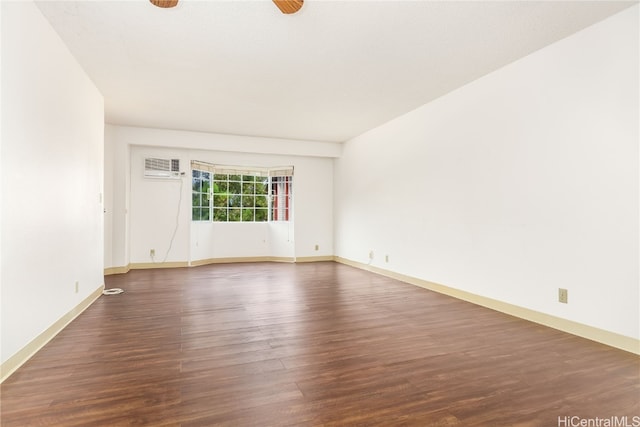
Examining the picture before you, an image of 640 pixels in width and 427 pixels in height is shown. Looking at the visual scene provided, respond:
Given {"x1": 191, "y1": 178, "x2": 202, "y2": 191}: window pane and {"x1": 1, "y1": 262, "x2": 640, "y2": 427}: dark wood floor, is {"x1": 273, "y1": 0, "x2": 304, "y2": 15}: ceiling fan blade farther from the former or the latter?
{"x1": 191, "y1": 178, "x2": 202, "y2": 191}: window pane

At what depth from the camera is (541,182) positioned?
303 cm

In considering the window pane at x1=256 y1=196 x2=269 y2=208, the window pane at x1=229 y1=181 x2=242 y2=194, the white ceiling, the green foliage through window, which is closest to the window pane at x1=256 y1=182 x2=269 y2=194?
the green foliage through window

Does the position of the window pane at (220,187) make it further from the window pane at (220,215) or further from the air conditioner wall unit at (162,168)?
the air conditioner wall unit at (162,168)

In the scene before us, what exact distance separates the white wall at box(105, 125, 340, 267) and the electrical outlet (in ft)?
15.7

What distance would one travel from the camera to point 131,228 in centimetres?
598

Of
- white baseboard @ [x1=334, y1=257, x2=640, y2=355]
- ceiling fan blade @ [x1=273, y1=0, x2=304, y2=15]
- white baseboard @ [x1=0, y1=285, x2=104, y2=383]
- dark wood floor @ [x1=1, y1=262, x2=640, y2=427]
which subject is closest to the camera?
dark wood floor @ [x1=1, y1=262, x2=640, y2=427]

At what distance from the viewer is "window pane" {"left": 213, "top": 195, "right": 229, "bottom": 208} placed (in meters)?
6.86

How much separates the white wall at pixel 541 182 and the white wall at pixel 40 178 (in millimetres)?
3916

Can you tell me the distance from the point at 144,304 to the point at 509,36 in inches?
170

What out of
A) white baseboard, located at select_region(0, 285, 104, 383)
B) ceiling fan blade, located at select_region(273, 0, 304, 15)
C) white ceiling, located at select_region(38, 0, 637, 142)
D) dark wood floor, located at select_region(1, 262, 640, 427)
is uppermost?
white ceiling, located at select_region(38, 0, 637, 142)

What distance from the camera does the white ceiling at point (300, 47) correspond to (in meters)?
2.45

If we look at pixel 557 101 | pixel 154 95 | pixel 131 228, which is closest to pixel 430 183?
pixel 557 101

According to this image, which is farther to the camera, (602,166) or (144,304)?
(144,304)

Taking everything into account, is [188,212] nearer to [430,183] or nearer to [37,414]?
[430,183]
